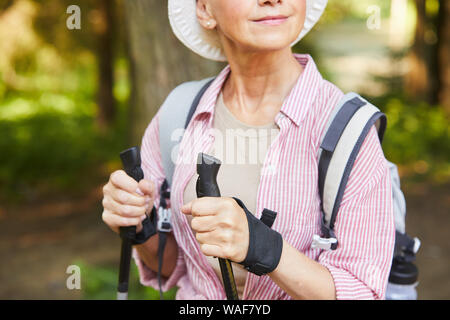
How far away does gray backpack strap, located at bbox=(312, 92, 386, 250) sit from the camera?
1.48m

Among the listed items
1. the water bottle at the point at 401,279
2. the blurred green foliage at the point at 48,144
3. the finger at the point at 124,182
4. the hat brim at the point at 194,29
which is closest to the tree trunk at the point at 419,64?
the blurred green foliage at the point at 48,144

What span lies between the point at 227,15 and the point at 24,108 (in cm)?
1261

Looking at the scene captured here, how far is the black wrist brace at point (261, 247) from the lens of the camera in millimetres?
1367

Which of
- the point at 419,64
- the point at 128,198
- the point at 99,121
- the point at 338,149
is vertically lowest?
the point at 99,121

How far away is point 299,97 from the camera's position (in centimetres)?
165

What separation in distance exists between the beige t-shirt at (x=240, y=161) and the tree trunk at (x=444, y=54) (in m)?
9.39

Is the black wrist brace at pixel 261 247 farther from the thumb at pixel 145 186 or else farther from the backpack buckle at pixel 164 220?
the backpack buckle at pixel 164 220

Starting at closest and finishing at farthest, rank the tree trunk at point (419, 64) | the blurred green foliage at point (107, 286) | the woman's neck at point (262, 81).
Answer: the woman's neck at point (262, 81) < the blurred green foliage at point (107, 286) < the tree trunk at point (419, 64)

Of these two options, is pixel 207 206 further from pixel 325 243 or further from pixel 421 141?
pixel 421 141

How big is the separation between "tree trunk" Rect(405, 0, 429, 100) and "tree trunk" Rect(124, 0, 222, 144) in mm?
8282

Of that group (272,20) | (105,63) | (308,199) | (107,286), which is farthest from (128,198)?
(105,63)

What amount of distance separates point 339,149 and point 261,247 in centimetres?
37

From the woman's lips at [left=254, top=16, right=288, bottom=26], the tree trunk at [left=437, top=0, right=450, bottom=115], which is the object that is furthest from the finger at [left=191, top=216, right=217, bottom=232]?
the tree trunk at [left=437, top=0, right=450, bottom=115]

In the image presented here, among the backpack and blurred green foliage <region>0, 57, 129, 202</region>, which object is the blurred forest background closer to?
blurred green foliage <region>0, 57, 129, 202</region>
